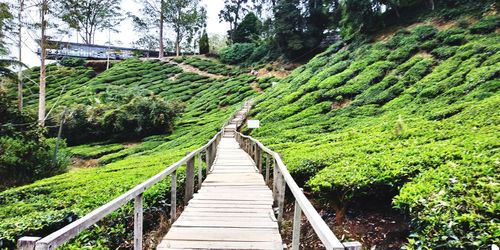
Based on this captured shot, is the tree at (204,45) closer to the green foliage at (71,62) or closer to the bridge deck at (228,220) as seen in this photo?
the green foliage at (71,62)

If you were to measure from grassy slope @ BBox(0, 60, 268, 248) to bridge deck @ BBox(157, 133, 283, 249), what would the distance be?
2.90ft

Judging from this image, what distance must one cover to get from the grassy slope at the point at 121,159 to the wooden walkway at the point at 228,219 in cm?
87

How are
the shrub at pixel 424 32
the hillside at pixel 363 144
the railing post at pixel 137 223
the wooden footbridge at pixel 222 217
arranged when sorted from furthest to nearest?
the shrub at pixel 424 32 → the hillside at pixel 363 144 → the railing post at pixel 137 223 → the wooden footbridge at pixel 222 217

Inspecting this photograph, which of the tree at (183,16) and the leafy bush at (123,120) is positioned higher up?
the tree at (183,16)

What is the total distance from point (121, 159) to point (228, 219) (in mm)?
19067

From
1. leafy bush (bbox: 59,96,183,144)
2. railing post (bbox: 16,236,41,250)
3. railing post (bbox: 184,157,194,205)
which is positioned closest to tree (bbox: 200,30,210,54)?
leafy bush (bbox: 59,96,183,144)

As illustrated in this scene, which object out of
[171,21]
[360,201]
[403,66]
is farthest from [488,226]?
[171,21]

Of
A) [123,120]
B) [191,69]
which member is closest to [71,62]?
[191,69]

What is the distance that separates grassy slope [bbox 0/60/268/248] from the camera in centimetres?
449

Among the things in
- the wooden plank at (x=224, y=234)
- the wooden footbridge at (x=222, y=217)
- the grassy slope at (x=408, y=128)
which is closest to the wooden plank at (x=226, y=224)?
the wooden footbridge at (x=222, y=217)

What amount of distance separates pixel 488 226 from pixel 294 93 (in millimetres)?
21621

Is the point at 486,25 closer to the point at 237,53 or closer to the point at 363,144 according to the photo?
the point at 363,144

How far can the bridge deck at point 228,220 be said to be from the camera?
148 inches

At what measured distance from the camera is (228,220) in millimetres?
4609
